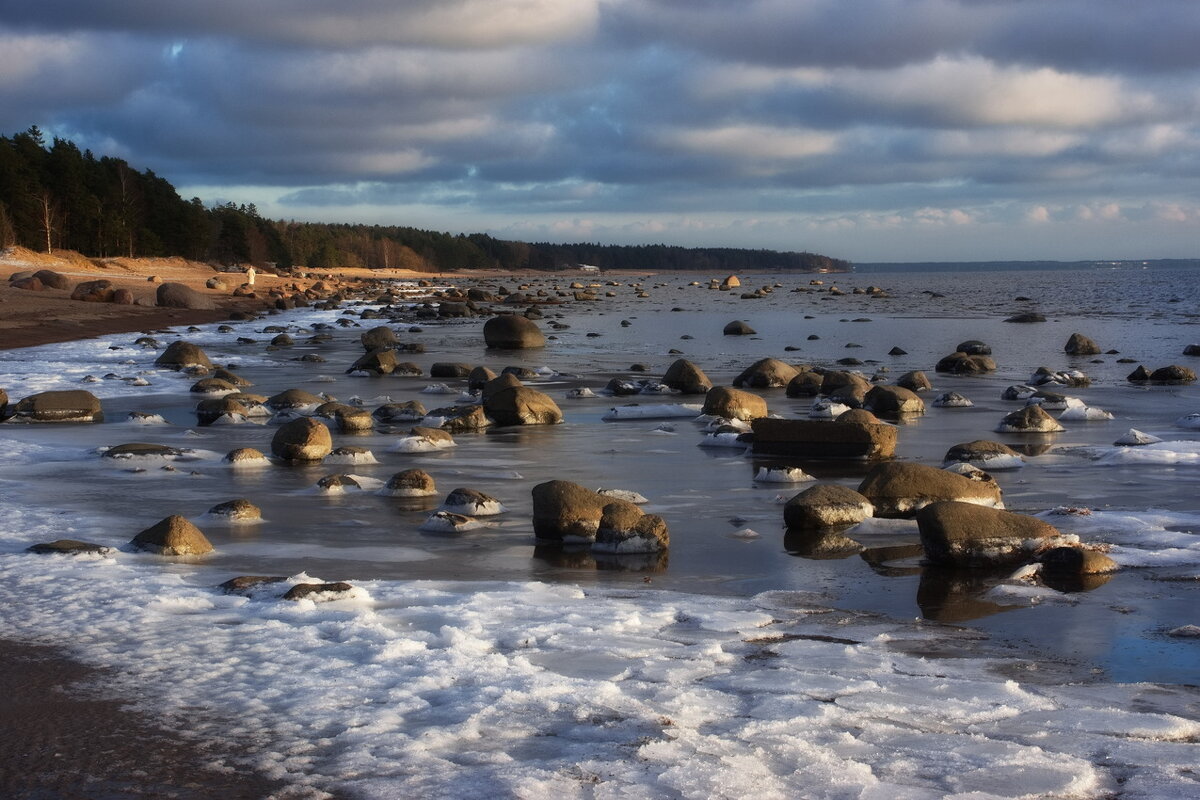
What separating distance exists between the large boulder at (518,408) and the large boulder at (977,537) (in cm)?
833

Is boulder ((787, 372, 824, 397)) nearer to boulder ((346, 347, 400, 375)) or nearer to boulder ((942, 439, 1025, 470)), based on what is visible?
boulder ((942, 439, 1025, 470))

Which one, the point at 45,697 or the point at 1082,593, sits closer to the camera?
the point at 45,697

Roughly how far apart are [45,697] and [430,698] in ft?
5.56

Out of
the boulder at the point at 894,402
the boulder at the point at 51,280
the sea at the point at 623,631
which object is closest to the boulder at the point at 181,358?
the sea at the point at 623,631

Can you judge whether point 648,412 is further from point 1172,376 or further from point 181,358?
point 1172,376

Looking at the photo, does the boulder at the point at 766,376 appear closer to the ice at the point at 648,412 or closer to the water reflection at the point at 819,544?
the ice at the point at 648,412

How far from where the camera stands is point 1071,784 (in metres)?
4.46

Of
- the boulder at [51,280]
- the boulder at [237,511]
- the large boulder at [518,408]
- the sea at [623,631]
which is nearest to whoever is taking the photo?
the sea at [623,631]

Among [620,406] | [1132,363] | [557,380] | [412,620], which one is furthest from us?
[1132,363]

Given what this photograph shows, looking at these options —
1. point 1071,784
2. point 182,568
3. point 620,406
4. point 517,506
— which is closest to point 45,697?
point 182,568

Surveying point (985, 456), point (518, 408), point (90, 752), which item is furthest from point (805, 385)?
point (90, 752)

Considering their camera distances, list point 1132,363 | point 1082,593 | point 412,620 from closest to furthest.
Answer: point 412,620, point 1082,593, point 1132,363

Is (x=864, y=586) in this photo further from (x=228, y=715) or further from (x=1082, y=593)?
(x=228, y=715)

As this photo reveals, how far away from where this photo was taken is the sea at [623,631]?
4.69 m
